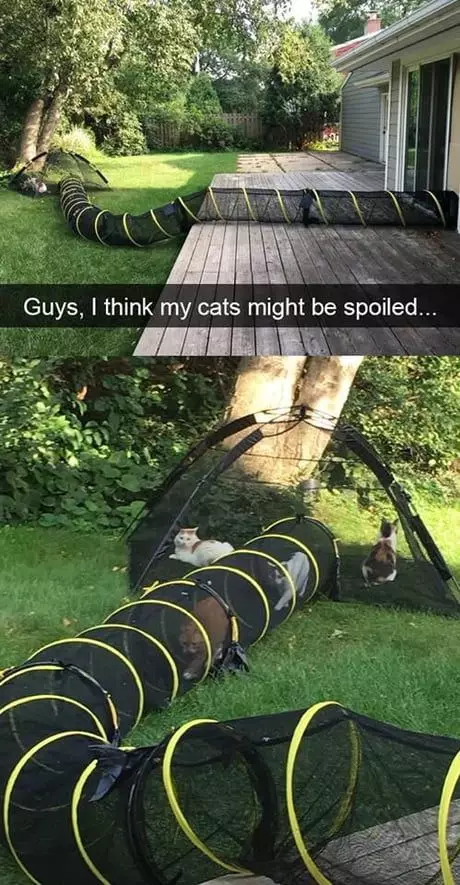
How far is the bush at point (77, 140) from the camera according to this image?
18578 millimetres

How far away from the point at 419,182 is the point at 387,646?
9069mm

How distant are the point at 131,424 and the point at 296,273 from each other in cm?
235

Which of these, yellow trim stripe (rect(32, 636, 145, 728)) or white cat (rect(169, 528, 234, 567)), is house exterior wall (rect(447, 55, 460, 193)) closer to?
white cat (rect(169, 528, 234, 567))

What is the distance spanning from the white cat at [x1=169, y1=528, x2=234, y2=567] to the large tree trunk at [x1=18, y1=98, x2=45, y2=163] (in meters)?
13.4

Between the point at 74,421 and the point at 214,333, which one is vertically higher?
the point at 214,333

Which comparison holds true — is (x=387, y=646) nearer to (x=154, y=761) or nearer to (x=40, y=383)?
(x=154, y=761)

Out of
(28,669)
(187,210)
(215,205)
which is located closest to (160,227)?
(187,210)

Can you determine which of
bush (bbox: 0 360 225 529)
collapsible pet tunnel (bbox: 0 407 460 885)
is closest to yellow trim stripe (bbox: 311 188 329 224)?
bush (bbox: 0 360 225 529)

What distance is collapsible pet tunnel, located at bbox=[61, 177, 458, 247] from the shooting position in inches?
387

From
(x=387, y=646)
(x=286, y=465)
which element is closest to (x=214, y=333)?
(x=286, y=465)

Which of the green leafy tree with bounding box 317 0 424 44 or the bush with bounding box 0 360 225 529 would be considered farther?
the green leafy tree with bounding box 317 0 424 44

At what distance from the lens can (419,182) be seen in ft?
38.0

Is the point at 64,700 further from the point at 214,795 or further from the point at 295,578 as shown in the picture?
the point at 295,578

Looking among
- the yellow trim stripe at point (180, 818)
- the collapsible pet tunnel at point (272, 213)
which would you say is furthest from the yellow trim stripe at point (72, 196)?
the yellow trim stripe at point (180, 818)
